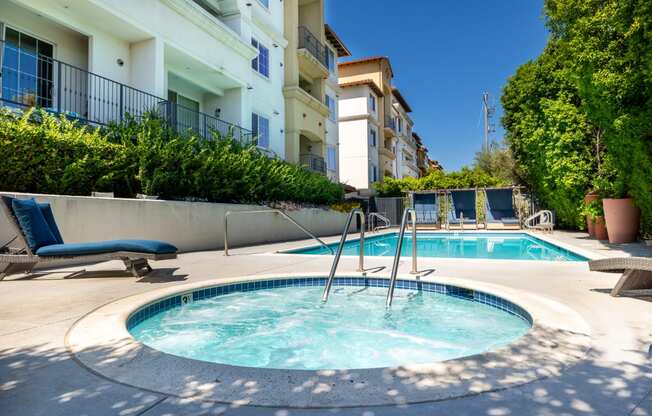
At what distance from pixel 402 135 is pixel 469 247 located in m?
31.2

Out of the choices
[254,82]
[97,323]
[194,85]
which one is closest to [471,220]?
[254,82]

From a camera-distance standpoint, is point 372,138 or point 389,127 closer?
point 372,138

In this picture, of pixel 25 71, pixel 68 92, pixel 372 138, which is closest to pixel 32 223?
pixel 25 71

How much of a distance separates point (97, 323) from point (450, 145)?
50.1 m

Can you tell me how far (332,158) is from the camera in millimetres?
27641

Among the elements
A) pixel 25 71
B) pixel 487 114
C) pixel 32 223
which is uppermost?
pixel 487 114

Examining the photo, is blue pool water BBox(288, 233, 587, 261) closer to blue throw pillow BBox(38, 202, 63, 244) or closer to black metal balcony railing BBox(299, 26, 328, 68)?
blue throw pillow BBox(38, 202, 63, 244)

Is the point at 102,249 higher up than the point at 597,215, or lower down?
lower down

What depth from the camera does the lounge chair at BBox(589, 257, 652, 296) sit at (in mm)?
3973

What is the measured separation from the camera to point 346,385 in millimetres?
2150

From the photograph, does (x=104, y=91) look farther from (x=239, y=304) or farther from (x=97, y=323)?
(x=97, y=323)

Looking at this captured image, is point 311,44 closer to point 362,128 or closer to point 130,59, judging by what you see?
point 362,128

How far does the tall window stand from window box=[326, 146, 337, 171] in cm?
1770

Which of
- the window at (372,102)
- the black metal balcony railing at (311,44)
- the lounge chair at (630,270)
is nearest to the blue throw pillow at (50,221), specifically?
the lounge chair at (630,270)
